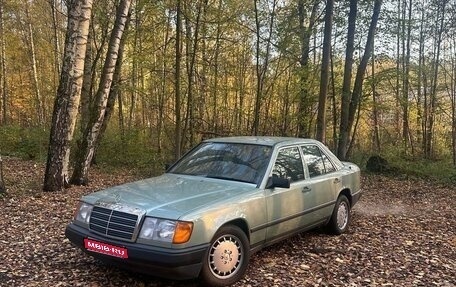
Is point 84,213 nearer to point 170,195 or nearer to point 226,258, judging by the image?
point 170,195

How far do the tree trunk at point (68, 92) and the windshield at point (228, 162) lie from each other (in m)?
3.85

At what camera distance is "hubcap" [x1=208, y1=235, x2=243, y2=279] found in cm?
423

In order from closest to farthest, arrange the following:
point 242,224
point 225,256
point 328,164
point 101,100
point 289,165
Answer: point 225,256 → point 242,224 → point 289,165 → point 328,164 → point 101,100

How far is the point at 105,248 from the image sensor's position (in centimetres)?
408

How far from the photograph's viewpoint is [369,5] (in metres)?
A: 15.5

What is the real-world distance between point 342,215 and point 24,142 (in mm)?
14621

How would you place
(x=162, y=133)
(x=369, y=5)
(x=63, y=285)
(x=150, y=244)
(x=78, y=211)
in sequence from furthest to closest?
1. (x=162, y=133)
2. (x=369, y=5)
3. (x=78, y=211)
4. (x=63, y=285)
5. (x=150, y=244)

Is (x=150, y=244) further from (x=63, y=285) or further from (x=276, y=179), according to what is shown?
(x=276, y=179)

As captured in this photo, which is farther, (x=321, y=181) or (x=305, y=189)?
(x=321, y=181)

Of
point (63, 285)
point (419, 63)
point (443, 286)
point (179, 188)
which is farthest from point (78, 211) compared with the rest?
point (419, 63)

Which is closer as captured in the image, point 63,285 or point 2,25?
point 63,285

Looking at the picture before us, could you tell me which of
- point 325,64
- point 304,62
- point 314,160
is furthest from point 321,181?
point 304,62

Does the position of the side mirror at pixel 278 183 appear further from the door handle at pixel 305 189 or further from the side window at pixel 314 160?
the side window at pixel 314 160

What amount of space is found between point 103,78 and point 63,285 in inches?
240
